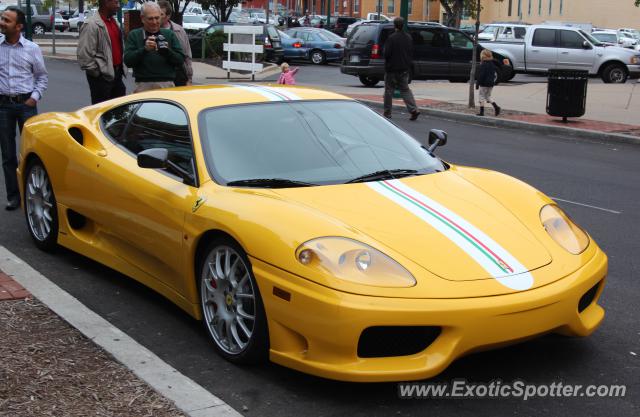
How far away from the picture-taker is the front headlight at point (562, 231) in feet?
16.1

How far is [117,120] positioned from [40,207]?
3.49ft

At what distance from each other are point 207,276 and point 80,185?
1.77 meters

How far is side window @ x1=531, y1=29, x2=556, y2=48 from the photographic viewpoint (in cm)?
2962

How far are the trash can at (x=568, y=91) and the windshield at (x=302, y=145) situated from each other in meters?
12.2

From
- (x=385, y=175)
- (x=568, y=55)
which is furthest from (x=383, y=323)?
(x=568, y=55)

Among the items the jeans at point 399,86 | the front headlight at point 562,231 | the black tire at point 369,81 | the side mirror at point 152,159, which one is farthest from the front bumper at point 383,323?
the black tire at point 369,81

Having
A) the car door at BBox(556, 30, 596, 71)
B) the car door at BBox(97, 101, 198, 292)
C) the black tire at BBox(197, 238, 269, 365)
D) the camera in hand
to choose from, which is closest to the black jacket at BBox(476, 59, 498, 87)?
the camera in hand

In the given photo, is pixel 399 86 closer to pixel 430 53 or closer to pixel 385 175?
pixel 430 53

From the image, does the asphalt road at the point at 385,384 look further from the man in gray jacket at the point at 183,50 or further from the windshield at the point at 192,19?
the windshield at the point at 192,19

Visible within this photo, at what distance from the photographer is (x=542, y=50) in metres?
29.7

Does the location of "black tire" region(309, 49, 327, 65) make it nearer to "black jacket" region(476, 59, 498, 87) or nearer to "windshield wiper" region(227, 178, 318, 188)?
"black jacket" region(476, 59, 498, 87)

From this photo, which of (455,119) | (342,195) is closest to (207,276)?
(342,195)

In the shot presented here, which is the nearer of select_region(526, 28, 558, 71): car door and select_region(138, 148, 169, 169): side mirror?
select_region(138, 148, 169, 169): side mirror

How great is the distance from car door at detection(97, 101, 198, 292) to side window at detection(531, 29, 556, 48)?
2535cm
